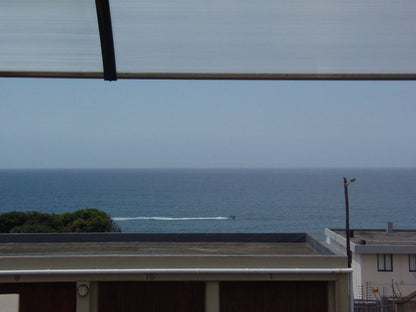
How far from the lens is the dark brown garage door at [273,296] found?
5.77 meters

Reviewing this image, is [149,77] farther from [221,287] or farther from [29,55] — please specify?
[221,287]

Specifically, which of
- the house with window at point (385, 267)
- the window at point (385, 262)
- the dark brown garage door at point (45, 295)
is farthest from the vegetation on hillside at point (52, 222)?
the dark brown garage door at point (45, 295)

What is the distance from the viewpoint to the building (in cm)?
568

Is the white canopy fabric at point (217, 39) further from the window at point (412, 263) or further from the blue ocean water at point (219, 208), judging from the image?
the blue ocean water at point (219, 208)

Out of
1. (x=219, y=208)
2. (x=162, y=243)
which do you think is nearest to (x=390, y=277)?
(x=162, y=243)

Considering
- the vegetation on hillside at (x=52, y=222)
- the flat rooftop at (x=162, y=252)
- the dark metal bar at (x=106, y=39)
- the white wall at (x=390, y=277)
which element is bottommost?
the white wall at (x=390, y=277)

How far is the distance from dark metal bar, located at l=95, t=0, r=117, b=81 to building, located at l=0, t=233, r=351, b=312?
339 cm

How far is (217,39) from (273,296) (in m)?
3.95

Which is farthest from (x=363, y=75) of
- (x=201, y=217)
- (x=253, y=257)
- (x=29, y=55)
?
(x=201, y=217)

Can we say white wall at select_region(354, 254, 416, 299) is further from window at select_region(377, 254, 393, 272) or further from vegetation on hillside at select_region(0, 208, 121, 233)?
vegetation on hillside at select_region(0, 208, 121, 233)

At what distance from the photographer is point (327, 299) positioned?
595cm

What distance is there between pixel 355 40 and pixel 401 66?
13.6 inches

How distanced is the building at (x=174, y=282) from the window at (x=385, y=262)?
13.6 m

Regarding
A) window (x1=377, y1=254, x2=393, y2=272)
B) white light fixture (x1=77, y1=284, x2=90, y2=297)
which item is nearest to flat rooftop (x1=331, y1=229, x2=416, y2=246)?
window (x1=377, y1=254, x2=393, y2=272)
